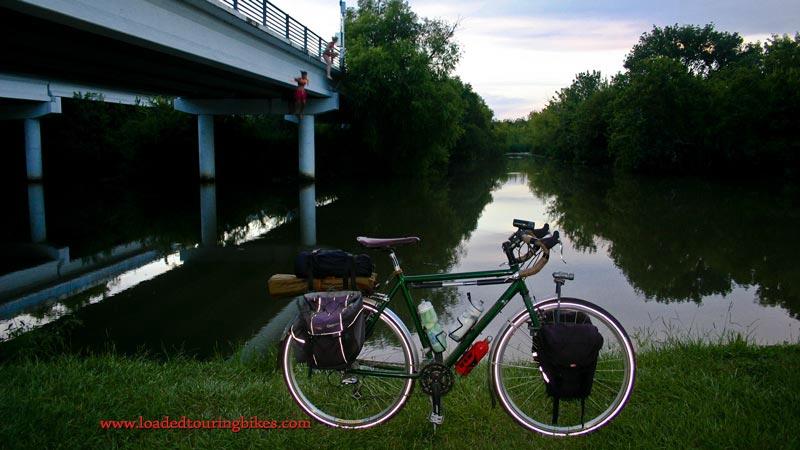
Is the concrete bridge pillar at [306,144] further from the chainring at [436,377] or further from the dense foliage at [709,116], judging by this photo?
the chainring at [436,377]

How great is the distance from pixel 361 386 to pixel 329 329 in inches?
25.5

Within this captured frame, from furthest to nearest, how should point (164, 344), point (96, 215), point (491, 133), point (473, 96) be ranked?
point (491, 133) → point (473, 96) → point (96, 215) → point (164, 344)

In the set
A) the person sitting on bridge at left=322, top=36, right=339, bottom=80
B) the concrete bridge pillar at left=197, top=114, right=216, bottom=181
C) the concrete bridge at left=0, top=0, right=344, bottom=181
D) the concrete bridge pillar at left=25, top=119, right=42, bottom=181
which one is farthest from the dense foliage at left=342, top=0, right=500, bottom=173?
the concrete bridge pillar at left=25, top=119, right=42, bottom=181

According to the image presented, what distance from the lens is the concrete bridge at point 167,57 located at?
12156 millimetres

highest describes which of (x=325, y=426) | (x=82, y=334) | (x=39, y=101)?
(x=39, y=101)

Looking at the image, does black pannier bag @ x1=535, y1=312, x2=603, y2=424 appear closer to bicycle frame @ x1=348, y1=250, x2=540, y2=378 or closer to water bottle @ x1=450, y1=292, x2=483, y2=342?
bicycle frame @ x1=348, y1=250, x2=540, y2=378

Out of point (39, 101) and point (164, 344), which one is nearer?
point (164, 344)

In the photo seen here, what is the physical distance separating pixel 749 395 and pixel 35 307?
7.81 m

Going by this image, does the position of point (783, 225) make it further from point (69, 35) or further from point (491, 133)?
point (491, 133)

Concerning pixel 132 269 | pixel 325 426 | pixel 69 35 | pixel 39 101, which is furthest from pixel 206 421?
pixel 39 101

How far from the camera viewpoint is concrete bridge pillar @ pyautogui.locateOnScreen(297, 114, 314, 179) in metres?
29.8

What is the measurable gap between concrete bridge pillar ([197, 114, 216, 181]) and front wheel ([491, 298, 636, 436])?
28.6m

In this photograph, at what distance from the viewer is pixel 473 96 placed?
2655 inches

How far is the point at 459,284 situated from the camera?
295 cm
